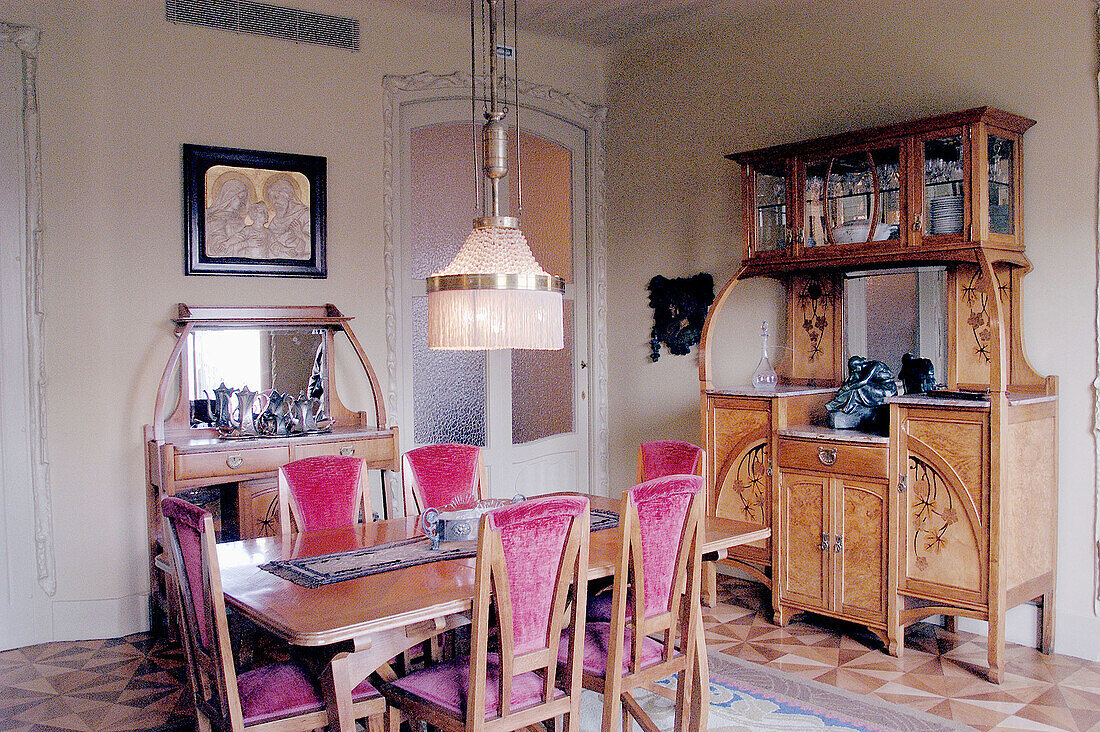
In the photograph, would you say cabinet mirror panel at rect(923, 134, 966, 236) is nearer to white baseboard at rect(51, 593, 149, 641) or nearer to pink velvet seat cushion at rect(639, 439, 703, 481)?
pink velvet seat cushion at rect(639, 439, 703, 481)

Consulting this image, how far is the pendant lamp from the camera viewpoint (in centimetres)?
267

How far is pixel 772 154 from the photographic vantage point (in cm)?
444

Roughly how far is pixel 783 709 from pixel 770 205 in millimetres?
2400

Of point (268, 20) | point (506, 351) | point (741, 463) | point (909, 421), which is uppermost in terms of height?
point (268, 20)

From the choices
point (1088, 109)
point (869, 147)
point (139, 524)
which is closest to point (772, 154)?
point (869, 147)

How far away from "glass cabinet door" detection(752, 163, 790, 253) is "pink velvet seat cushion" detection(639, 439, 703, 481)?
1306 millimetres

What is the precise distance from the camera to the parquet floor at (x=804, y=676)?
3.32m

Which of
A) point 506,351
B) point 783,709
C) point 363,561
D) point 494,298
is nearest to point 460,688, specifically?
point 363,561

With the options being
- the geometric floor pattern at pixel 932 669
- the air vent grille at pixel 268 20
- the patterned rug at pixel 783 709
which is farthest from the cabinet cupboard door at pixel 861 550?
the air vent grille at pixel 268 20

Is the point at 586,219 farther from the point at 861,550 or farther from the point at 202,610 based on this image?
the point at 202,610

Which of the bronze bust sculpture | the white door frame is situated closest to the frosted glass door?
the white door frame

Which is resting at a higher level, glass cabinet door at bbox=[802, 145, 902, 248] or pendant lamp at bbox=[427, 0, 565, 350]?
glass cabinet door at bbox=[802, 145, 902, 248]

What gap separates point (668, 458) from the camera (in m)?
3.73

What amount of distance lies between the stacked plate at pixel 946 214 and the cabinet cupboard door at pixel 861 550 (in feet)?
3.67
